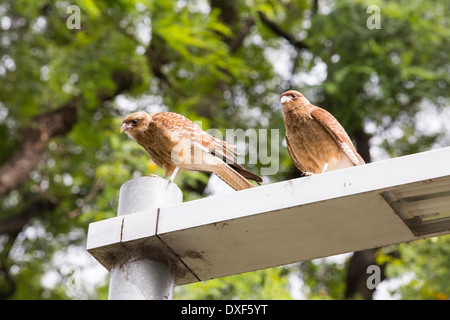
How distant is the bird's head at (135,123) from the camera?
4.41 meters

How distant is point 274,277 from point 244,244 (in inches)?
169

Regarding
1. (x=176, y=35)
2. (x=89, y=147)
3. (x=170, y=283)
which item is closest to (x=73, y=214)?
(x=89, y=147)

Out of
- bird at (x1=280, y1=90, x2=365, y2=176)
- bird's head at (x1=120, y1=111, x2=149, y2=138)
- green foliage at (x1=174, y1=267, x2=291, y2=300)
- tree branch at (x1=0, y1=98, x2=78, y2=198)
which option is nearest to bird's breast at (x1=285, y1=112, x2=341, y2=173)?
bird at (x1=280, y1=90, x2=365, y2=176)

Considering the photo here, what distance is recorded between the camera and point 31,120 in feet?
Result: 33.0

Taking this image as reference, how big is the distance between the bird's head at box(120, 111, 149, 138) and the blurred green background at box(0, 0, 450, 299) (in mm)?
3209

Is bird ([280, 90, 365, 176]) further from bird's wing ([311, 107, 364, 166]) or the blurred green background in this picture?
the blurred green background

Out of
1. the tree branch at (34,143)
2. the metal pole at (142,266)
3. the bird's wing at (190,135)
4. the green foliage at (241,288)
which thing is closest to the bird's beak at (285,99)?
the bird's wing at (190,135)

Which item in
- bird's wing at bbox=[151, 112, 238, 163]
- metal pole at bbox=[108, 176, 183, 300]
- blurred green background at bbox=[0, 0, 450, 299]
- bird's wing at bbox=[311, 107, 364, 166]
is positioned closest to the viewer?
metal pole at bbox=[108, 176, 183, 300]

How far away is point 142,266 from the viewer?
3068 mm

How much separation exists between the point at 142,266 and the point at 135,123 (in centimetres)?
153

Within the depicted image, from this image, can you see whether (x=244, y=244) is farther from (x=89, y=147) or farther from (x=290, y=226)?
(x=89, y=147)

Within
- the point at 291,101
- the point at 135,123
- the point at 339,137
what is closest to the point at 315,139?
the point at 339,137

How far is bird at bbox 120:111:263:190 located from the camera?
4348 mm

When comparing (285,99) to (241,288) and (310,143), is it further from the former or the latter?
(241,288)
